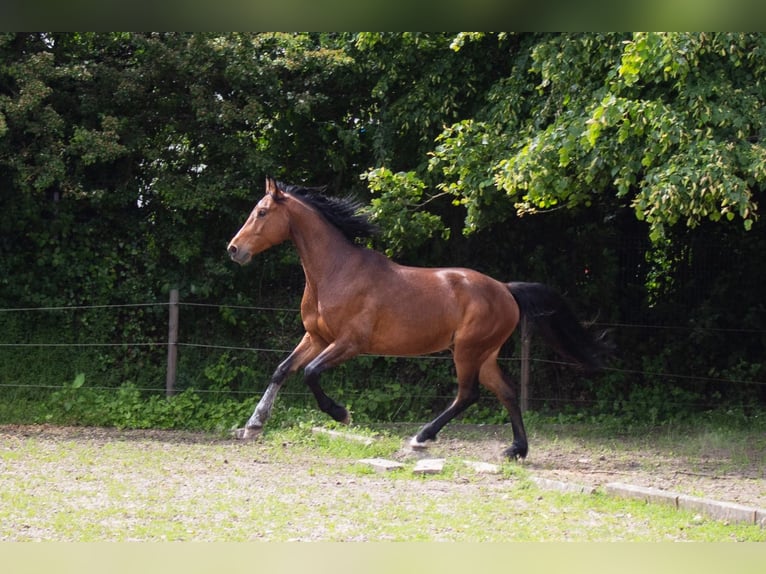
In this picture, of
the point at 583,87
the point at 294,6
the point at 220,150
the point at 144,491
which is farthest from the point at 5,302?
the point at 294,6

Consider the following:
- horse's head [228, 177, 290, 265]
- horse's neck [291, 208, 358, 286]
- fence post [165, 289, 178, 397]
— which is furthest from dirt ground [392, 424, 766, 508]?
fence post [165, 289, 178, 397]

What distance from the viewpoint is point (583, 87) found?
8562 millimetres

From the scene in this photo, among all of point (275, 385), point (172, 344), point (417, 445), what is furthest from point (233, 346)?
point (417, 445)

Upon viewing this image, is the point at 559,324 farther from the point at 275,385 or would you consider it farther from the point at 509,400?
the point at 275,385

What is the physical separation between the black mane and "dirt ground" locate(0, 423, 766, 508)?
2008mm

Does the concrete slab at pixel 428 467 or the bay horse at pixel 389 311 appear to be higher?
the bay horse at pixel 389 311

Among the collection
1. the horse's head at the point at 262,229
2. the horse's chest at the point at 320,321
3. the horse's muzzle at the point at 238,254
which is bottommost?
the horse's chest at the point at 320,321

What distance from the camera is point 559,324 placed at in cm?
802

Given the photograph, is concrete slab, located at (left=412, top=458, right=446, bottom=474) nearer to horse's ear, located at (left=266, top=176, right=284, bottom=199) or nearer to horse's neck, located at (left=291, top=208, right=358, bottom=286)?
horse's neck, located at (left=291, top=208, right=358, bottom=286)

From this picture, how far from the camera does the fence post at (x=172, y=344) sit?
10.6 meters

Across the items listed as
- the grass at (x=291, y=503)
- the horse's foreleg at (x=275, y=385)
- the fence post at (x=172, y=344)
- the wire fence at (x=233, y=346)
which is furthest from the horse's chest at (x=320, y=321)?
the fence post at (x=172, y=344)

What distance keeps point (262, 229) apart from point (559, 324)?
2797mm

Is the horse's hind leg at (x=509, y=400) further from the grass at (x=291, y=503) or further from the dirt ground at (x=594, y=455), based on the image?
the grass at (x=291, y=503)

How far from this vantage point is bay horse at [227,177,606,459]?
762 cm
